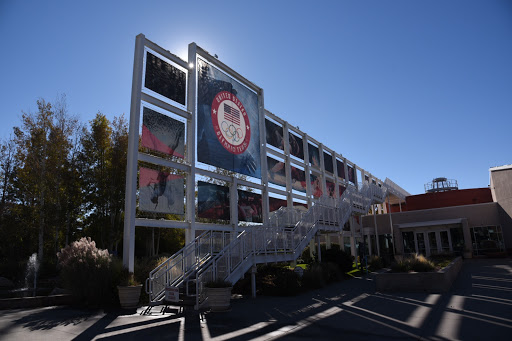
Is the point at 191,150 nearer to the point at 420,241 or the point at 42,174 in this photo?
the point at 42,174

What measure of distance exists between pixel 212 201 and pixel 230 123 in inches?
182

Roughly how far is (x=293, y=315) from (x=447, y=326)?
12.0ft

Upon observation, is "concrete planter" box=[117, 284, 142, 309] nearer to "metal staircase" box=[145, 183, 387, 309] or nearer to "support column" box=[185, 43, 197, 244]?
"metal staircase" box=[145, 183, 387, 309]

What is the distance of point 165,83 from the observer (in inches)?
631

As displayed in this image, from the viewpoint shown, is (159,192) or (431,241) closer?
(159,192)

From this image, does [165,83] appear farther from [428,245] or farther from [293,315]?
[428,245]

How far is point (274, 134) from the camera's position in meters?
23.9

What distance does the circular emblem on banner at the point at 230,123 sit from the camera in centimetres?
1850

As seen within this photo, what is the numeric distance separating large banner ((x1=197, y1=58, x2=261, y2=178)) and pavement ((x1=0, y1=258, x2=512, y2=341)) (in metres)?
8.08

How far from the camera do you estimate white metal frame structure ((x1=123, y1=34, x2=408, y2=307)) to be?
12.2 metres

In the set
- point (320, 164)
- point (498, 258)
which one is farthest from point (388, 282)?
point (498, 258)

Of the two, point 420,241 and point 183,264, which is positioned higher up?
point 420,241

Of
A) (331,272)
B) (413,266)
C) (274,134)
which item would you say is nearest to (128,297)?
(331,272)

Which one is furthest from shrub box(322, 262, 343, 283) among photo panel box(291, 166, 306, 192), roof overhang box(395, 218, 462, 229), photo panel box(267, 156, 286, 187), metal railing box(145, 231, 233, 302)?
roof overhang box(395, 218, 462, 229)
